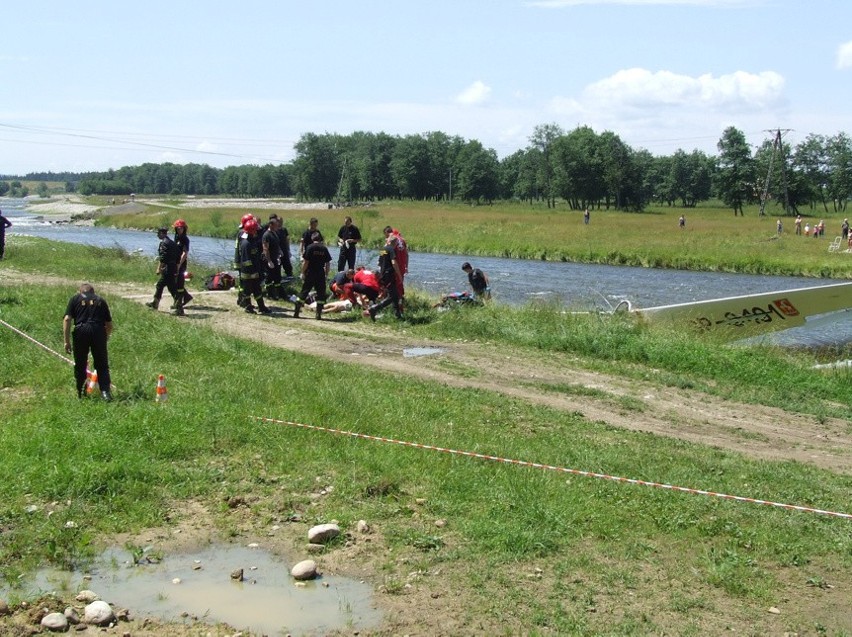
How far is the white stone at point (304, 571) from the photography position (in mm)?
6391

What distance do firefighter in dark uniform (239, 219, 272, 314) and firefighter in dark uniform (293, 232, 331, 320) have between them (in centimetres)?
82

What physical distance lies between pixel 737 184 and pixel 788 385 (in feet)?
313

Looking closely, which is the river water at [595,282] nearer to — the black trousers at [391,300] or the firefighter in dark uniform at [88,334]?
the black trousers at [391,300]

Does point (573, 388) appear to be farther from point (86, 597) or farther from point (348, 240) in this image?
point (348, 240)

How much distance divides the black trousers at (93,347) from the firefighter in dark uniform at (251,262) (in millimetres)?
7770

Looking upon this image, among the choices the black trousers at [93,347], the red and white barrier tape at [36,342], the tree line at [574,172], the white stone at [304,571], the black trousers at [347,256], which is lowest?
the white stone at [304,571]

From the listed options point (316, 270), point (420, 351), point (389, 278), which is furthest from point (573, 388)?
point (316, 270)

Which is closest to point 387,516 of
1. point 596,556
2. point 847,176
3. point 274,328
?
point 596,556

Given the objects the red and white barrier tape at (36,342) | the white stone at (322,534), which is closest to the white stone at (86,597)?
the white stone at (322,534)

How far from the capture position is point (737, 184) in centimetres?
10375

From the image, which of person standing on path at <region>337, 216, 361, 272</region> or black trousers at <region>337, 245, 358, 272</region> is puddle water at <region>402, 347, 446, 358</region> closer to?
person standing on path at <region>337, 216, 361, 272</region>

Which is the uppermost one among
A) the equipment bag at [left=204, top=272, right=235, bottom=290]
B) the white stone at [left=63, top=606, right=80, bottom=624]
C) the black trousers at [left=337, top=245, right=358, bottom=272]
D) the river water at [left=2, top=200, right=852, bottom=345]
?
the black trousers at [left=337, top=245, right=358, bottom=272]

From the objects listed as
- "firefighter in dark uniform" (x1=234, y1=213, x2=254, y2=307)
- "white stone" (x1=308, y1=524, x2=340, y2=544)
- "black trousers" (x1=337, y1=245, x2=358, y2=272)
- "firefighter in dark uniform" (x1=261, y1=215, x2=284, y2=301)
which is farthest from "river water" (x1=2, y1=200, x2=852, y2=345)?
"white stone" (x1=308, y1=524, x2=340, y2=544)

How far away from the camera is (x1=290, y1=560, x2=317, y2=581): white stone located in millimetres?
6391
